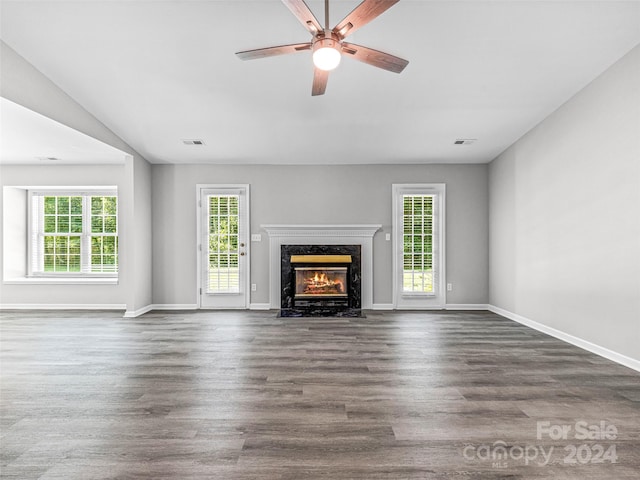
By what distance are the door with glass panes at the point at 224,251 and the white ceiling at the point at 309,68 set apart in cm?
110

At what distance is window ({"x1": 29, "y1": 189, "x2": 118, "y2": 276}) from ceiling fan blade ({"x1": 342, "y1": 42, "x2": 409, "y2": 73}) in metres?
5.59

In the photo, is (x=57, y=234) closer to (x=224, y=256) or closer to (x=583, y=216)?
(x=224, y=256)

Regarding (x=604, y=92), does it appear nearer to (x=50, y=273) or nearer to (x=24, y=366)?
(x=24, y=366)

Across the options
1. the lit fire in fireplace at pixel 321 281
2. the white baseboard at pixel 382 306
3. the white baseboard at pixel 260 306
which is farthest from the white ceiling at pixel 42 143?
the white baseboard at pixel 382 306

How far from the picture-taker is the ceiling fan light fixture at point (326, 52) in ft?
8.15

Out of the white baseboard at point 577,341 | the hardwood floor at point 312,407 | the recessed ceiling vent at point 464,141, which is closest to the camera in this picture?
the hardwood floor at point 312,407

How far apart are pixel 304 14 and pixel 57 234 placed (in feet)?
21.3

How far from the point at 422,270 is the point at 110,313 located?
17.4 feet

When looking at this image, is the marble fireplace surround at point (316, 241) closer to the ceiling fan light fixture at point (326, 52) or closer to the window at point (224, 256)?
the window at point (224, 256)

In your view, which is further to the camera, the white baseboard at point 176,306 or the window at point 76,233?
the window at point 76,233

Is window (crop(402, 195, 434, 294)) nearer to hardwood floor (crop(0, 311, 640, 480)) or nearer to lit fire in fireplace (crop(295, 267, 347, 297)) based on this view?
lit fire in fireplace (crop(295, 267, 347, 297))

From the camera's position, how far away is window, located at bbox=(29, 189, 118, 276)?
260 inches

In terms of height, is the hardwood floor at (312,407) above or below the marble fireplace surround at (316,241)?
below

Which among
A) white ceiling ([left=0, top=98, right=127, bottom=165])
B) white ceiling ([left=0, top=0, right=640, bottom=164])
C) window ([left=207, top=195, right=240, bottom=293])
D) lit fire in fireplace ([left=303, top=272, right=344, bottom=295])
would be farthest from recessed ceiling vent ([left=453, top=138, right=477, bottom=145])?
white ceiling ([left=0, top=98, right=127, bottom=165])
